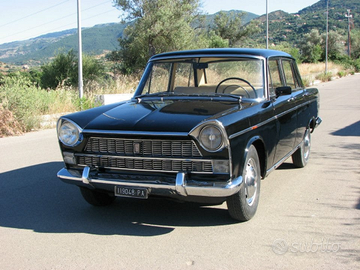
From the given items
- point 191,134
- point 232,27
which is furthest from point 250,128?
point 232,27

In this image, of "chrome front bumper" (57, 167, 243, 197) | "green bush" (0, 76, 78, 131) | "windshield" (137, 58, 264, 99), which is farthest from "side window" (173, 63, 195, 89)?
"green bush" (0, 76, 78, 131)

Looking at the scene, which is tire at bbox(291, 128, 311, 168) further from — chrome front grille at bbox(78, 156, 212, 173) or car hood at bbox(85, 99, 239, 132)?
chrome front grille at bbox(78, 156, 212, 173)

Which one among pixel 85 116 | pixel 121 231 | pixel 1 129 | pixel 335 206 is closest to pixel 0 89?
pixel 1 129

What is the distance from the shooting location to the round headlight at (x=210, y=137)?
389 centimetres

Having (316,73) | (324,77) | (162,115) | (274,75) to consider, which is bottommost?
(324,77)

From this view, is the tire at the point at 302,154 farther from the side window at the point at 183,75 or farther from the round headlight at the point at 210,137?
the round headlight at the point at 210,137

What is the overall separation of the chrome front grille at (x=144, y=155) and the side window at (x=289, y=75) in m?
2.73

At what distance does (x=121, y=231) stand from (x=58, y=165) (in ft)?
10.8

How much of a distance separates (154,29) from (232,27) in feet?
69.7

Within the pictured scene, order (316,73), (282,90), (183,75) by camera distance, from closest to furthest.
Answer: (282,90) → (183,75) → (316,73)

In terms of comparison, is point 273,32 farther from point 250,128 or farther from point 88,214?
point 88,214

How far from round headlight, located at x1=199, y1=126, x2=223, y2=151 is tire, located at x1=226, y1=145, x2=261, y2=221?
0.43 meters

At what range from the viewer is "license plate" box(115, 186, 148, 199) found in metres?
4.02

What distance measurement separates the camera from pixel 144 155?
4.08m
